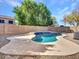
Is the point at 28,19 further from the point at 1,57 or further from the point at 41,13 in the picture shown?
the point at 1,57

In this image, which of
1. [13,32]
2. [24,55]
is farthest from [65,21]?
[24,55]

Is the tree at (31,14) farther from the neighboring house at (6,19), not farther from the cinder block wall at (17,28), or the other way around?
the neighboring house at (6,19)

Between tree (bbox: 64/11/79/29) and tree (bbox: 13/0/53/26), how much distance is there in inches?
219

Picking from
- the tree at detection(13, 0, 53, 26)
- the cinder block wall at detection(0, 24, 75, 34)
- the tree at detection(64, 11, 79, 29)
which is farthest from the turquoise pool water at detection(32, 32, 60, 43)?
the tree at detection(64, 11, 79, 29)

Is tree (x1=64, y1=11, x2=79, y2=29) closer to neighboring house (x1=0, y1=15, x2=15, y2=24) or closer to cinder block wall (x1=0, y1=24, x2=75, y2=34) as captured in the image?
cinder block wall (x1=0, y1=24, x2=75, y2=34)

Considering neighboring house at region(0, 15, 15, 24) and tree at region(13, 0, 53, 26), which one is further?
neighboring house at region(0, 15, 15, 24)

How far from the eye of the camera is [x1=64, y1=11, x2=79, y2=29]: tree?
92.1 feet

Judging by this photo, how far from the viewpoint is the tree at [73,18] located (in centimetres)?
2806

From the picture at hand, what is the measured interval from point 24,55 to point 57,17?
2841 centimetres

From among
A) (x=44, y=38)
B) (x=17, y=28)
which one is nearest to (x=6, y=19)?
(x=17, y=28)

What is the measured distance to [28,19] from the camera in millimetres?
24953

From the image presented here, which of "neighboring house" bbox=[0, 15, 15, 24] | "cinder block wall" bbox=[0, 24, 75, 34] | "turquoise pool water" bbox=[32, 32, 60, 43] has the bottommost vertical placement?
"turquoise pool water" bbox=[32, 32, 60, 43]

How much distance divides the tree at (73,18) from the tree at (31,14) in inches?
219

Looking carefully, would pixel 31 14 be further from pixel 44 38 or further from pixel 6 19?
pixel 44 38
